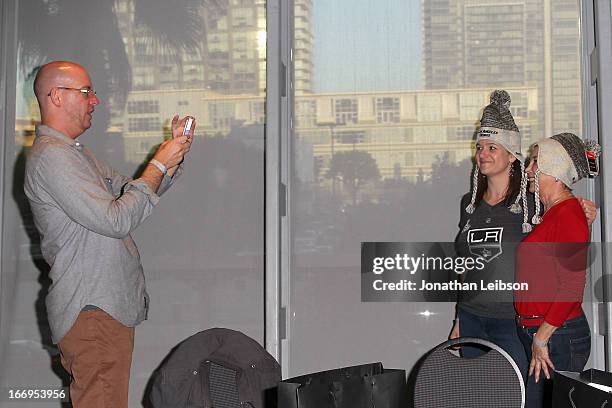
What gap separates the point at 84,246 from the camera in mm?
2891

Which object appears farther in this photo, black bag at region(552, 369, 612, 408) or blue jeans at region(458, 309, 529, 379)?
A: blue jeans at region(458, 309, 529, 379)

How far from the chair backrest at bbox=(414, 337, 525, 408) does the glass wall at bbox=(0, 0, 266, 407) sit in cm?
155

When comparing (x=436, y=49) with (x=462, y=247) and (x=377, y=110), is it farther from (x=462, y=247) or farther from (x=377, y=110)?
(x=462, y=247)

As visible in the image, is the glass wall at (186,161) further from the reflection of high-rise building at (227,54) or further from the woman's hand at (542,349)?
the woman's hand at (542,349)

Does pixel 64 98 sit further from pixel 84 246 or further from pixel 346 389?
pixel 346 389

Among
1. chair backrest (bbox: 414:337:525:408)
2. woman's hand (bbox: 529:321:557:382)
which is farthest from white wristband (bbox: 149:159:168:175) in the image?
woman's hand (bbox: 529:321:557:382)

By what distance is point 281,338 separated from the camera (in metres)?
4.11

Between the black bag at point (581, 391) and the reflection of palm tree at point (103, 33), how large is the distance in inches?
107

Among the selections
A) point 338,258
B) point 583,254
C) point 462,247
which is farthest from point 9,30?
point 583,254

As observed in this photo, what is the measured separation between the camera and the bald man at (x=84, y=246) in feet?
9.12

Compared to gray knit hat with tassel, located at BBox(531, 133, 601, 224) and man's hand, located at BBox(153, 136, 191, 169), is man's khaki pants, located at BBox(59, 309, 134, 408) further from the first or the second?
gray knit hat with tassel, located at BBox(531, 133, 601, 224)

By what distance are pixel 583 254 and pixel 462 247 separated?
759 millimetres

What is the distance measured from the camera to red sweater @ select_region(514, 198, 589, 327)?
3160 mm

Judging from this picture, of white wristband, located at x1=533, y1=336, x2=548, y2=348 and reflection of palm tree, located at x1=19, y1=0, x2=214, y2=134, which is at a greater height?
reflection of palm tree, located at x1=19, y1=0, x2=214, y2=134
